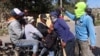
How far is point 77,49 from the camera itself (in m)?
9.33

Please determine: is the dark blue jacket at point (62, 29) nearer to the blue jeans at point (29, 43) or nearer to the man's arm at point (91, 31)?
the blue jeans at point (29, 43)

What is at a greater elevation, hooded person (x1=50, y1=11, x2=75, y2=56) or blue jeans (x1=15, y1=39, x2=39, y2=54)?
hooded person (x1=50, y1=11, x2=75, y2=56)

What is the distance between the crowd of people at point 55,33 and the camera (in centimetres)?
882

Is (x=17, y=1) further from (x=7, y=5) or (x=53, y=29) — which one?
(x=53, y=29)

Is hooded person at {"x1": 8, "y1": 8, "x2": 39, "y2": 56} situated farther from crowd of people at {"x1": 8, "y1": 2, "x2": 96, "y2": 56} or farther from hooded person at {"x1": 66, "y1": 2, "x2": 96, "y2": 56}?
hooded person at {"x1": 66, "y1": 2, "x2": 96, "y2": 56}

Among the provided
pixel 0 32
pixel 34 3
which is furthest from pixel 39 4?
pixel 0 32

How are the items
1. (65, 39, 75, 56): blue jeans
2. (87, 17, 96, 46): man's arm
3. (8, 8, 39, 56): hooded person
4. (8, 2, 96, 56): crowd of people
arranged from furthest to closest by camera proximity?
(65, 39, 75, 56): blue jeans, (8, 8, 39, 56): hooded person, (8, 2, 96, 56): crowd of people, (87, 17, 96, 46): man's arm

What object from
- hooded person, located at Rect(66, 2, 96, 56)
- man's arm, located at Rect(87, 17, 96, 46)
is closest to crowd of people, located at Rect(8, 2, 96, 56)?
hooded person, located at Rect(66, 2, 96, 56)

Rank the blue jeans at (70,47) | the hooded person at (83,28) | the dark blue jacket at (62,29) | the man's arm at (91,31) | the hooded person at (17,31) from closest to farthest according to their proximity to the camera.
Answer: the man's arm at (91,31), the hooded person at (83,28), the hooded person at (17,31), the dark blue jacket at (62,29), the blue jeans at (70,47)

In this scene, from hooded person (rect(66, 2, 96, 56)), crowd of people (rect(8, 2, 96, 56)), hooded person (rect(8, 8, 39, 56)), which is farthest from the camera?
hooded person (rect(8, 8, 39, 56))

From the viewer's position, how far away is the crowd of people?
8.82 metres

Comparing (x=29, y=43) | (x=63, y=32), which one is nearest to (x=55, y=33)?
(x=63, y=32)

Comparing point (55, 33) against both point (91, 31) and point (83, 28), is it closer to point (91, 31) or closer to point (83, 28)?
point (83, 28)

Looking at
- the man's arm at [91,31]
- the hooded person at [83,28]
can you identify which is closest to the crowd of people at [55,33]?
the hooded person at [83,28]
